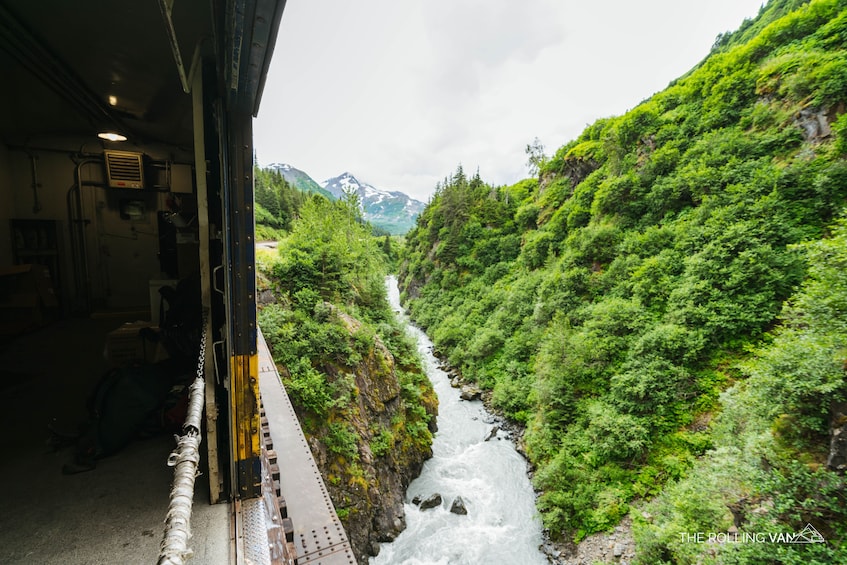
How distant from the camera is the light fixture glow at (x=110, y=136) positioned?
5.65 metres

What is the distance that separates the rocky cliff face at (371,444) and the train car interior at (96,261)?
5284 millimetres

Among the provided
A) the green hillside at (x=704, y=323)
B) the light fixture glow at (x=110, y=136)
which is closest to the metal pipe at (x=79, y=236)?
the light fixture glow at (x=110, y=136)

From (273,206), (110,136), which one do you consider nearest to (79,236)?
(110,136)

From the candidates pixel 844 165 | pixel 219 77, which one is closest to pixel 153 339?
pixel 219 77

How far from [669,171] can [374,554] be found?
21808mm

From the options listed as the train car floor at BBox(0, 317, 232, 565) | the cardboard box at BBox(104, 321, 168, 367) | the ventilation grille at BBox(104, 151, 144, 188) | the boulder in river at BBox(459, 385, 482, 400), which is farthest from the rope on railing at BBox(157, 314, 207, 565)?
the boulder in river at BBox(459, 385, 482, 400)

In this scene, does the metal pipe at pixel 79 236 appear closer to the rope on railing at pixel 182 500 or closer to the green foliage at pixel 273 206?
the rope on railing at pixel 182 500

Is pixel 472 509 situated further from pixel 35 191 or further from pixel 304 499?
pixel 35 191

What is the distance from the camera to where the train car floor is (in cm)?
220

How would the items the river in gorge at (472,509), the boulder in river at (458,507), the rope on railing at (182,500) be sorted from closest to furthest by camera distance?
the rope on railing at (182,500) → the river in gorge at (472,509) → the boulder in river at (458,507)

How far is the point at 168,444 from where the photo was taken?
3264 mm

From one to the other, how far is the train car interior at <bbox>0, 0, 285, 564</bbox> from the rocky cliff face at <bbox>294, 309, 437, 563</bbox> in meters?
5.28

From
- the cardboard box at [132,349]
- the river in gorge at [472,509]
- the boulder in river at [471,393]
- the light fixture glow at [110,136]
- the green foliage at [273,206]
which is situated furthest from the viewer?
the green foliage at [273,206]

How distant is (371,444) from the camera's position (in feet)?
32.2
